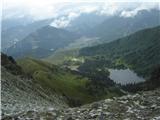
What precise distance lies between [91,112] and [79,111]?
100cm

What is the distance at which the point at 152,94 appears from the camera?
→ 79.7 ft

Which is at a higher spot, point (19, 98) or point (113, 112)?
point (19, 98)

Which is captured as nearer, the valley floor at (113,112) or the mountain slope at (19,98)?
the valley floor at (113,112)

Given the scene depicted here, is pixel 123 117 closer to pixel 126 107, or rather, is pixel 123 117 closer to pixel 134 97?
pixel 126 107

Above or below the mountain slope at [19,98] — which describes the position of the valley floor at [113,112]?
below

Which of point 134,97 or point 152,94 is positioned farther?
point 152,94

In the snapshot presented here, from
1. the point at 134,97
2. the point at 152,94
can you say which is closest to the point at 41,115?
the point at 134,97

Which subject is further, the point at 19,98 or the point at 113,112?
the point at 19,98

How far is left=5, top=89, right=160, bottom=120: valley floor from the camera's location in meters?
18.9

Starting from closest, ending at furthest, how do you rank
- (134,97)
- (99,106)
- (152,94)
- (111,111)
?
(111,111)
(99,106)
(134,97)
(152,94)

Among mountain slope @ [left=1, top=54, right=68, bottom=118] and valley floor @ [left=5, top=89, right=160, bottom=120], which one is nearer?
valley floor @ [left=5, top=89, right=160, bottom=120]

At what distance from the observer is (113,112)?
1973cm

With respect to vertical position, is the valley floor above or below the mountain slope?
below

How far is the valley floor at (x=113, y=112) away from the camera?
1891 cm
